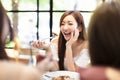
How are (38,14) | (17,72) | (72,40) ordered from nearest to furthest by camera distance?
(17,72) → (72,40) → (38,14)

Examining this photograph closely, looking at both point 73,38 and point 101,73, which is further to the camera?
point 73,38

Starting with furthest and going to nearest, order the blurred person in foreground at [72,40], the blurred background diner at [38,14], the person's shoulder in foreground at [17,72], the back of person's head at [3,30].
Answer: the blurred background diner at [38,14] → the blurred person in foreground at [72,40] → the back of person's head at [3,30] → the person's shoulder in foreground at [17,72]

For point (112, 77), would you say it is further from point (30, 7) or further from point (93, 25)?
point (30, 7)

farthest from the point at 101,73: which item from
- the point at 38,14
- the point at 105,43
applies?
the point at 38,14

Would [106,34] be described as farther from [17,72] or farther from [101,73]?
[17,72]

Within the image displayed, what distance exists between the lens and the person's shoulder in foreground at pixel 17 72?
0.76 metres

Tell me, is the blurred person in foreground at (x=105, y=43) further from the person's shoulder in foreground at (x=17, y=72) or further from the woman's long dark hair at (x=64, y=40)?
the woman's long dark hair at (x=64, y=40)

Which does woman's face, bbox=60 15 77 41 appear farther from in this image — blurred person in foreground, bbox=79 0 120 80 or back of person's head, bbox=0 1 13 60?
blurred person in foreground, bbox=79 0 120 80

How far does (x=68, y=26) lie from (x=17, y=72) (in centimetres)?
156

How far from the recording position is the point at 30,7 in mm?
3533

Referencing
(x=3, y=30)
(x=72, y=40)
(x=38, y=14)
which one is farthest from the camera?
(x=38, y=14)

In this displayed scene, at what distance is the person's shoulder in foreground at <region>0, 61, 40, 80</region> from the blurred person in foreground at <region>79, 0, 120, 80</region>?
175mm

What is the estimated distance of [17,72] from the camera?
767 mm

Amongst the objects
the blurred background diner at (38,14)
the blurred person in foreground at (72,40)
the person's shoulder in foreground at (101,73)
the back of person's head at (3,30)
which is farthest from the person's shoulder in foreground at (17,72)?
the blurred background diner at (38,14)
